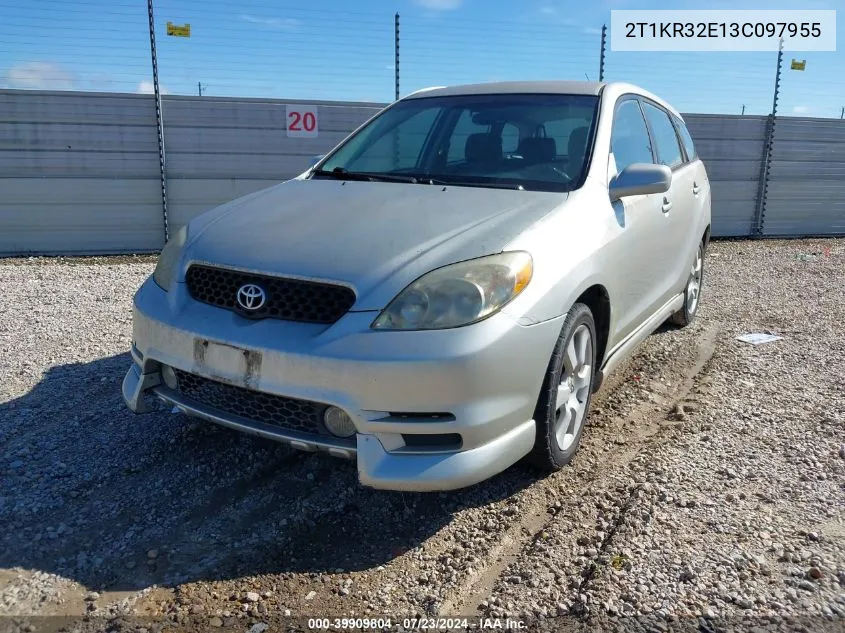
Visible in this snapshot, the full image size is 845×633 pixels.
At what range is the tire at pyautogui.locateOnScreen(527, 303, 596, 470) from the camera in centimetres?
287

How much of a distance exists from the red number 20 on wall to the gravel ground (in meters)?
6.31

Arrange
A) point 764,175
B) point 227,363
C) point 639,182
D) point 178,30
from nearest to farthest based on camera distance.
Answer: point 227,363, point 639,182, point 178,30, point 764,175

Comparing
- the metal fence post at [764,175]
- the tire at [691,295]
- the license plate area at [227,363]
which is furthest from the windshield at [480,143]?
the metal fence post at [764,175]

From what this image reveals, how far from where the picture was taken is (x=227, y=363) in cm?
267

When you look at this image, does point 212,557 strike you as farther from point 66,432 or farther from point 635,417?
point 635,417

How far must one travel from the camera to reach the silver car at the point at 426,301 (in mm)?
2510

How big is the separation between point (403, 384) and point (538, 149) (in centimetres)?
176

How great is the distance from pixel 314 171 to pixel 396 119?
0.65m

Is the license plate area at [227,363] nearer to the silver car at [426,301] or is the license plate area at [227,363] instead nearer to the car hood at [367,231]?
the silver car at [426,301]

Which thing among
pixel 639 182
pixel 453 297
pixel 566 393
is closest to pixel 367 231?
pixel 453 297

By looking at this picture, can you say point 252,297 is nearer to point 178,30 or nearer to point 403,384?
point 403,384

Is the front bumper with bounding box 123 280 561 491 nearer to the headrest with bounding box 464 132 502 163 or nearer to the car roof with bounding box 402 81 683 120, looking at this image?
the headrest with bounding box 464 132 502 163

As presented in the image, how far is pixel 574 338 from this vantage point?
3.12 metres

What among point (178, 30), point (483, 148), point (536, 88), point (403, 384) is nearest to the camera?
point (403, 384)
